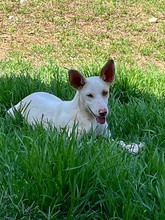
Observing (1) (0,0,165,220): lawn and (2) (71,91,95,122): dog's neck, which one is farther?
(2) (71,91,95,122): dog's neck

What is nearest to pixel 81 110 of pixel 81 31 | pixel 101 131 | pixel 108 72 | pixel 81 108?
pixel 81 108

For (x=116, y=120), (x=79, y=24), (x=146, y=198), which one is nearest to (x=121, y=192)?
(x=146, y=198)

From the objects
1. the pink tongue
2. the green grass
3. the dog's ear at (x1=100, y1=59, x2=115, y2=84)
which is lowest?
the pink tongue

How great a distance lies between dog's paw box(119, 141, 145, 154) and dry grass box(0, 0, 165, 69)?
4607mm

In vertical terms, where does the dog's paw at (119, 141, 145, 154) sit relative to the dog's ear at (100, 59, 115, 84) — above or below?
below

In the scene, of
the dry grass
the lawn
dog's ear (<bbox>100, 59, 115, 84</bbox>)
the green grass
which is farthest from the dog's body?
the dry grass

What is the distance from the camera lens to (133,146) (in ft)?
11.7

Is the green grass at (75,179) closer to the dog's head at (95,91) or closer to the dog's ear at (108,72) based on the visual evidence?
the dog's head at (95,91)

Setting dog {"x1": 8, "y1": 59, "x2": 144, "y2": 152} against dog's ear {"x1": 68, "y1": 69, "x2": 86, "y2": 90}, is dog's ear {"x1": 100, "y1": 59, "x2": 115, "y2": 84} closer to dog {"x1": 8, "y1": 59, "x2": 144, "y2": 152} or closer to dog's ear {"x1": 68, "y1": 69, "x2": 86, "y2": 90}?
dog {"x1": 8, "y1": 59, "x2": 144, "y2": 152}

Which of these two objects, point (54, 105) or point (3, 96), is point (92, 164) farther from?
point (3, 96)

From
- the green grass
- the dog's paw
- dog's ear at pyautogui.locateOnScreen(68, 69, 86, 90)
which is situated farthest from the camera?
dog's ear at pyautogui.locateOnScreen(68, 69, 86, 90)

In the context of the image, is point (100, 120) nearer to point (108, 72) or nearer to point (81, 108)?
point (81, 108)

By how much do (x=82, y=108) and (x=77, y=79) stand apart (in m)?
0.22

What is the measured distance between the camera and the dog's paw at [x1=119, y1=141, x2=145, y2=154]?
346cm
